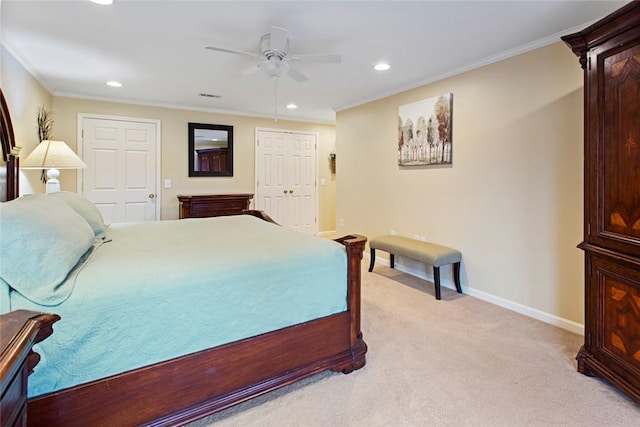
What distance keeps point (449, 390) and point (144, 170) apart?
16.1 feet

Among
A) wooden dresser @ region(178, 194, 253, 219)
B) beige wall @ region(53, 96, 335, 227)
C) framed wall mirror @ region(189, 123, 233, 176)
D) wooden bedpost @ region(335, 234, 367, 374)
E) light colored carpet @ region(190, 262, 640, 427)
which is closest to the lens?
light colored carpet @ region(190, 262, 640, 427)

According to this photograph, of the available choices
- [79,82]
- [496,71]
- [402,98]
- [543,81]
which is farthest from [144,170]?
[543,81]

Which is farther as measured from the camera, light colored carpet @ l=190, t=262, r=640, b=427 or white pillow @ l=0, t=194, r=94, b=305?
light colored carpet @ l=190, t=262, r=640, b=427

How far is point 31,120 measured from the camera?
3.54 meters

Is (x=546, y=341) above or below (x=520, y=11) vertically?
below

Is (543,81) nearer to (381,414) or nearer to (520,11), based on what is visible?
(520,11)

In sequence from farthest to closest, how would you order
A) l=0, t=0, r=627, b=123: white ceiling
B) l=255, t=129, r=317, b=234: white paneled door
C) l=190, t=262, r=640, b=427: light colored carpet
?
1. l=255, t=129, r=317, b=234: white paneled door
2. l=0, t=0, r=627, b=123: white ceiling
3. l=190, t=262, r=640, b=427: light colored carpet

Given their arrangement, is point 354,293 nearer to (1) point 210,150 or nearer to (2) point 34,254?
(2) point 34,254

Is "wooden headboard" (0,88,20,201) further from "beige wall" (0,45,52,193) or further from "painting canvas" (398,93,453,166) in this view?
"painting canvas" (398,93,453,166)

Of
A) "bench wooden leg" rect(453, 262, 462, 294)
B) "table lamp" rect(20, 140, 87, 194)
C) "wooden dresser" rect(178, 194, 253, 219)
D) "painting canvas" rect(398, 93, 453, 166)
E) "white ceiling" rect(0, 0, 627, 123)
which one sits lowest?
"bench wooden leg" rect(453, 262, 462, 294)

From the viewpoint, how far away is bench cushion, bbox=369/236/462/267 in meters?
3.39

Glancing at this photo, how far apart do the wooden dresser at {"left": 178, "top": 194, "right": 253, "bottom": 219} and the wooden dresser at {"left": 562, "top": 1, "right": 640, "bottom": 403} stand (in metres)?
4.54

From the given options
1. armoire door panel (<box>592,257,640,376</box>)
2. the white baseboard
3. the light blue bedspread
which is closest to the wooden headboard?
the light blue bedspread

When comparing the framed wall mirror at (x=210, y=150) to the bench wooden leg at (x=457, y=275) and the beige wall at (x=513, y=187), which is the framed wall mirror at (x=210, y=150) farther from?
the bench wooden leg at (x=457, y=275)
